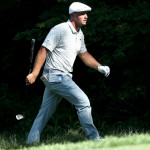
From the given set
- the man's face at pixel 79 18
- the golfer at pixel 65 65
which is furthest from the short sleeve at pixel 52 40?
the man's face at pixel 79 18

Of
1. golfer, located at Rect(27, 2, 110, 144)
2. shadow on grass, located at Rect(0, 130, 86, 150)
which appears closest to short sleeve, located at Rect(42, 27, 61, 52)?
golfer, located at Rect(27, 2, 110, 144)

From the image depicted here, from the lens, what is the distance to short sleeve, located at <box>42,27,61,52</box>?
6586mm

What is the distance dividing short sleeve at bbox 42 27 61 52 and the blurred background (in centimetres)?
253

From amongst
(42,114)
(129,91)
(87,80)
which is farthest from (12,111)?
(42,114)

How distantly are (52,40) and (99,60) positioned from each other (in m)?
3.25

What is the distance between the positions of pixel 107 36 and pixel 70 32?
116 inches

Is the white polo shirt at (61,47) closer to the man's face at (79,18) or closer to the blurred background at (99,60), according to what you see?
the man's face at (79,18)

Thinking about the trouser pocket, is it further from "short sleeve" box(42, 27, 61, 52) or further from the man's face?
the man's face

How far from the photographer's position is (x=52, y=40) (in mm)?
6602

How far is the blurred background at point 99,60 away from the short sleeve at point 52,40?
2526mm

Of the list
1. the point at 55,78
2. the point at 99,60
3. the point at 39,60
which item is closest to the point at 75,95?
the point at 55,78

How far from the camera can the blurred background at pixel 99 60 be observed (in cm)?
936

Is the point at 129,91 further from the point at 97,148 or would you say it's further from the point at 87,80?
the point at 97,148

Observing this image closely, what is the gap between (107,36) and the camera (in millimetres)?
9578
